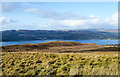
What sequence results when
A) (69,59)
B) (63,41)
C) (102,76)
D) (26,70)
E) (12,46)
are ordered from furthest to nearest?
(63,41) < (12,46) < (69,59) < (26,70) < (102,76)

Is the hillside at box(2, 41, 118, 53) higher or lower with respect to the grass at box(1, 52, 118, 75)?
lower

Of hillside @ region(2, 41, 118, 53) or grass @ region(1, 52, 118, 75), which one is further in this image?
hillside @ region(2, 41, 118, 53)

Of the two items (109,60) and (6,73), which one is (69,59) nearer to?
(109,60)

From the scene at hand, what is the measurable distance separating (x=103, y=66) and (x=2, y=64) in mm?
6494

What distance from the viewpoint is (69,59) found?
10406mm

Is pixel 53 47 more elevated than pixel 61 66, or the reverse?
pixel 61 66

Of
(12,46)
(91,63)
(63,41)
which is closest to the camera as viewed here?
(91,63)

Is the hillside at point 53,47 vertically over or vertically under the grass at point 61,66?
under

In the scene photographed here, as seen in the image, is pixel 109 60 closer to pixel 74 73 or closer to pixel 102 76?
pixel 102 76

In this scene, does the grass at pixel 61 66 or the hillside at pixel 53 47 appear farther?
the hillside at pixel 53 47

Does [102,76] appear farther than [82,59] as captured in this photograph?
No

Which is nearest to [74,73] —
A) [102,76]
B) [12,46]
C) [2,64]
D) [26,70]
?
[102,76]

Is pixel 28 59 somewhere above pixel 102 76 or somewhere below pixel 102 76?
above

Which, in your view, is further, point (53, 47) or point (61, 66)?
point (53, 47)
